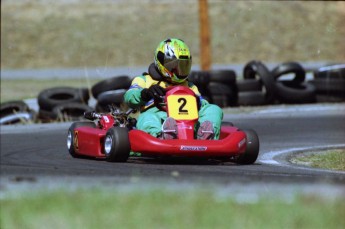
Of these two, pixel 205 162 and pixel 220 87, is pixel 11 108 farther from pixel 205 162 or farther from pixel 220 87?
pixel 205 162

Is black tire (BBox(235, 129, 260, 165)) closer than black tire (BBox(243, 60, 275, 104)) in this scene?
Yes

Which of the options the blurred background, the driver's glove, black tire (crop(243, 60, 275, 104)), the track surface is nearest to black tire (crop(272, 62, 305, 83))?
black tire (crop(243, 60, 275, 104))

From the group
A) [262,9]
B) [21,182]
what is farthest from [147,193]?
[262,9]

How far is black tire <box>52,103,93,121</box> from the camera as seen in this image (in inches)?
635

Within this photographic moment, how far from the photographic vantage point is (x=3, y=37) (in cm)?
4112

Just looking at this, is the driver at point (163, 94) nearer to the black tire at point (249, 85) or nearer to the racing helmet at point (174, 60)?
the racing helmet at point (174, 60)

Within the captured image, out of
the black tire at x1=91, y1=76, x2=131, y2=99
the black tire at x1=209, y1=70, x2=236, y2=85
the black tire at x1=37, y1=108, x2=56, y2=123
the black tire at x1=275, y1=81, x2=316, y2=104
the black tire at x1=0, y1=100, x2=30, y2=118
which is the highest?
the black tire at x1=91, y1=76, x2=131, y2=99

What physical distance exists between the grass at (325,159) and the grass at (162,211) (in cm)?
319

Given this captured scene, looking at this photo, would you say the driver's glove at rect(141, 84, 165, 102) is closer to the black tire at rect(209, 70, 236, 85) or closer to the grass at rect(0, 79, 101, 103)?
the black tire at rect(209, 70, 236, 85)

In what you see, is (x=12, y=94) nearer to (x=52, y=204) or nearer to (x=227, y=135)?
(x=227, y=135)

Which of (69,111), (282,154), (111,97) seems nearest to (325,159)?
(282,154)

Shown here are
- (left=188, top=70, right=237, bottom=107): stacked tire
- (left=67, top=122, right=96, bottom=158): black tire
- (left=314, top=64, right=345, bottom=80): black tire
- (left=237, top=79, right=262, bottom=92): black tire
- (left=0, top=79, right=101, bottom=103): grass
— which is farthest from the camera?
(left=0, top=79, right=101, bottom=103): grass

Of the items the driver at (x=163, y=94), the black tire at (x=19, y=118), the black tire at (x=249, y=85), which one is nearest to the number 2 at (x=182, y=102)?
the driver at (x=163, y=94)

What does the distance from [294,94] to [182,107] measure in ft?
28.8
